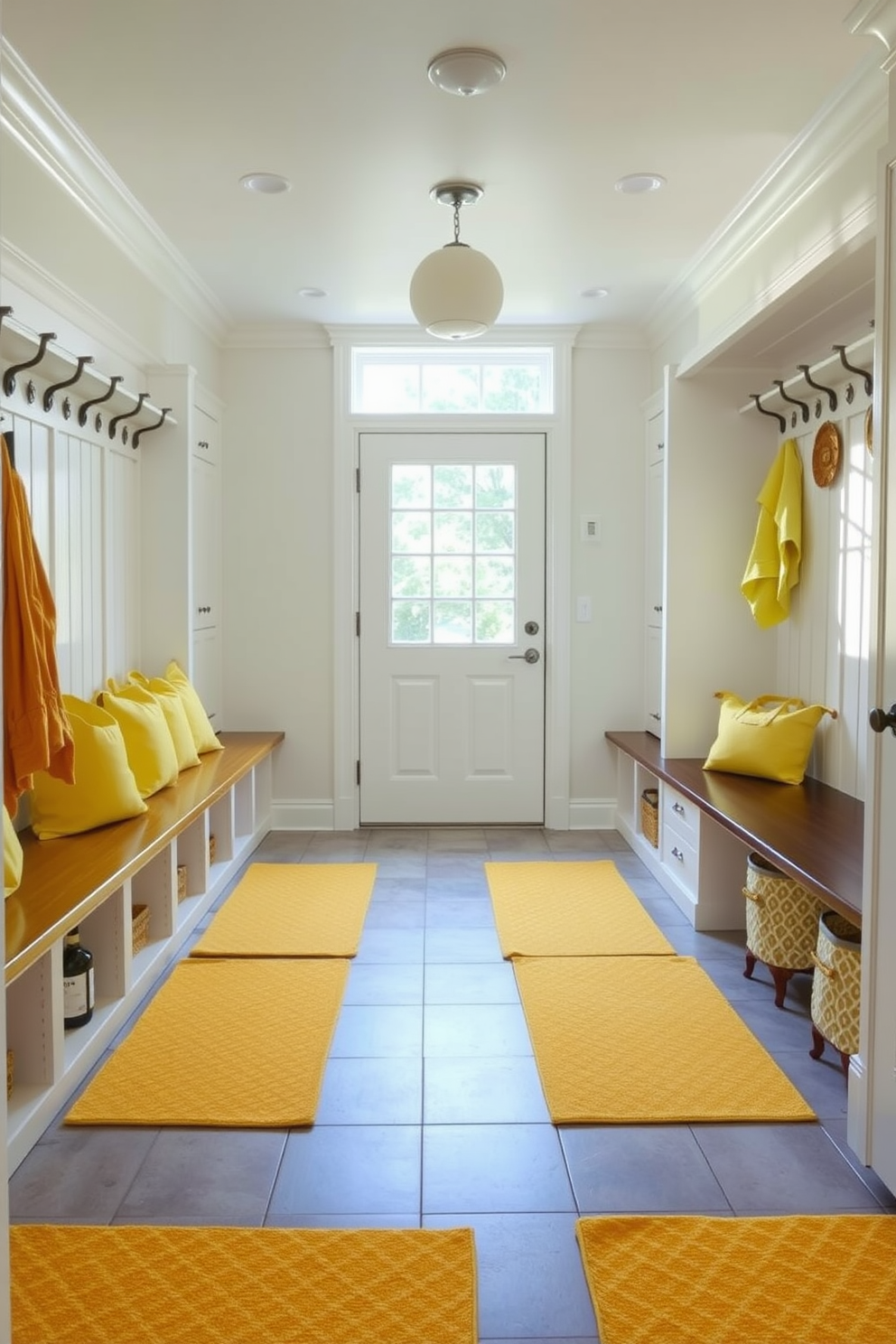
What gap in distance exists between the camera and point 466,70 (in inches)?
104

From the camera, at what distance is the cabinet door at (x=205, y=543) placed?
15.4ft

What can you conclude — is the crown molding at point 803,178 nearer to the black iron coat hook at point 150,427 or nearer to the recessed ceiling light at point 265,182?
the recessed ceiling light at point 265,182

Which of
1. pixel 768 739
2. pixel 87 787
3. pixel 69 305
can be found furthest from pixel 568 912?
pixel 69 305

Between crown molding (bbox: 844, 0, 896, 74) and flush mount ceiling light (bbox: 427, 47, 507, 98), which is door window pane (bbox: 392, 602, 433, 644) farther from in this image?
crown molding (bbox: 844, 0, 896, 74)

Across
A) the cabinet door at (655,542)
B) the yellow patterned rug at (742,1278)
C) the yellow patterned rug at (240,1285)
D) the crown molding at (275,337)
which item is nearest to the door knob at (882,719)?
the yellow patterned rug at (742,1278)

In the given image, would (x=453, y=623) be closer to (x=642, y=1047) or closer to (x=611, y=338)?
(x=611, y=338)

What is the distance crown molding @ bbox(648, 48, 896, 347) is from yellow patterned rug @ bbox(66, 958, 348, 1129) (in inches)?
101

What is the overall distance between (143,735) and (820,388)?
2610mm

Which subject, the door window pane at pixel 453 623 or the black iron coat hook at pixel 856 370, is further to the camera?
the door window pane at pixel 453 623

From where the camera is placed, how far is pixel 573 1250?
1980mm

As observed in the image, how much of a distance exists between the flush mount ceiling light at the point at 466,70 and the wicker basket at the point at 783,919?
232 cm

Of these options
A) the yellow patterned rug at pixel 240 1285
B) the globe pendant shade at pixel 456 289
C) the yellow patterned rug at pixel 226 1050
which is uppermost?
the globe pendant shade at pixel 456 289

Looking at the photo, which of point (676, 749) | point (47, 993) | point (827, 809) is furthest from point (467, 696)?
point (47, 993)

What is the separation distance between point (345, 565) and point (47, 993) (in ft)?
10.5
